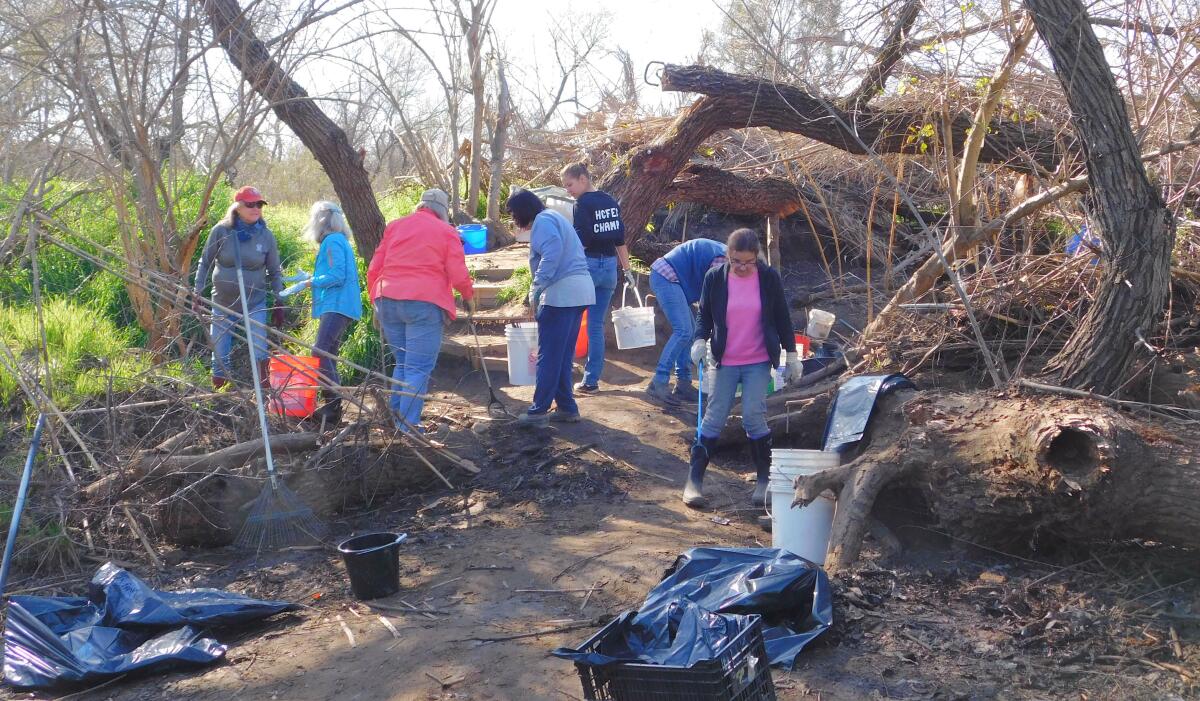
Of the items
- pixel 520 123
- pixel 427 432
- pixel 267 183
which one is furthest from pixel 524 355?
pixel 267 183

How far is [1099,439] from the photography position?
13.2ft

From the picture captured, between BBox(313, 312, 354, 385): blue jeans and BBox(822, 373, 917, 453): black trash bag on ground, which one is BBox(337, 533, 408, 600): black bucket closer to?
BBox(822, 373, 917, 453): black trash bag on ground

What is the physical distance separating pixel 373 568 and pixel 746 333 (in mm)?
2475

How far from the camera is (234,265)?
7.60 m

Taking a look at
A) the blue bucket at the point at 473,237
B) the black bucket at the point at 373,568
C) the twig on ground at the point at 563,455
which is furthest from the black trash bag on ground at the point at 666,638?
the blue bucket at the point at 473,237

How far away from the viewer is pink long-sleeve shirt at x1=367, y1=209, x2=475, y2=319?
6586 millimetres

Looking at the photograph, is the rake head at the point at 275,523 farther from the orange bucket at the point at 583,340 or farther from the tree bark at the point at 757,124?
the tree bark at the point at 757,124

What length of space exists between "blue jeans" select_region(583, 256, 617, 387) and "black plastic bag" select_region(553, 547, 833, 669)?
149 inches

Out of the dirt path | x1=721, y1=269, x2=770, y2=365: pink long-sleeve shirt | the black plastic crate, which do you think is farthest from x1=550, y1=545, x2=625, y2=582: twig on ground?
the black plastic crate

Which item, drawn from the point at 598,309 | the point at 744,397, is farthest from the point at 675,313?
the point at 744,397

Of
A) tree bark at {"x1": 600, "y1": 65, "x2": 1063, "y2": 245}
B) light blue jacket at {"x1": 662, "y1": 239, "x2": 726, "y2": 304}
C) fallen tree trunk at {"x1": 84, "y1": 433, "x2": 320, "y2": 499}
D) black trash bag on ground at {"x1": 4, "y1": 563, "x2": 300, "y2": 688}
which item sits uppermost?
tree bark at {"x1": 600, "y1": 65, "x2": 1063, "y2": 245}

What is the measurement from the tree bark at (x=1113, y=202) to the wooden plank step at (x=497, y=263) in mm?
6581

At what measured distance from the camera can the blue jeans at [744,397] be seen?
5703 mm

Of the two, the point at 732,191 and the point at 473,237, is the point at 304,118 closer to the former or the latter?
the point at 473,237
